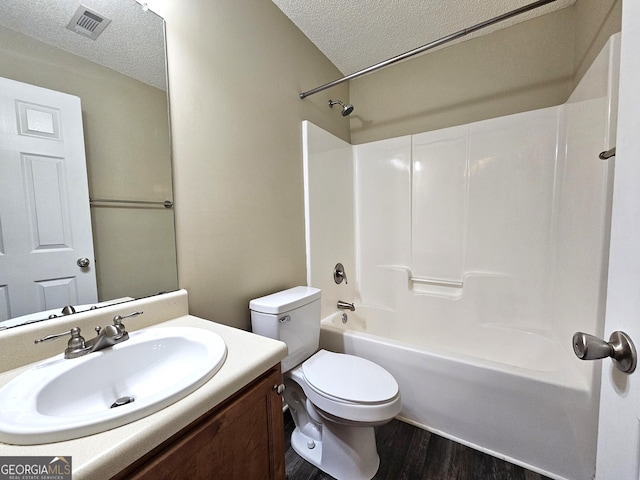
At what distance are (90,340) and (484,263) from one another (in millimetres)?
2185

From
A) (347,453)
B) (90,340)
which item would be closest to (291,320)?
(347,453)

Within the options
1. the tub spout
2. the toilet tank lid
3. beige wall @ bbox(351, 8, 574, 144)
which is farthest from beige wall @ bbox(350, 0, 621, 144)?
the toilet tank lid

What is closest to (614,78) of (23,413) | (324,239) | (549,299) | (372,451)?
(549,299)

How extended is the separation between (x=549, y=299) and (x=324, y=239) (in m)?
1.54

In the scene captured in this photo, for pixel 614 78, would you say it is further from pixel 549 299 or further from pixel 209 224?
pixel 209 224

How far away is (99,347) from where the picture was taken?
74 cm

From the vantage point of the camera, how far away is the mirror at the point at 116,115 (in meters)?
0.75

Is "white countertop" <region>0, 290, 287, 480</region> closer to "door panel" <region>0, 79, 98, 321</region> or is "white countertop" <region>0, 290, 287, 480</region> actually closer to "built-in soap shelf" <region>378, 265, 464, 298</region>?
"door panel" <region>0, 79, 98, 321</region>

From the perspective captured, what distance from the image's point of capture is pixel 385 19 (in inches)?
63.2

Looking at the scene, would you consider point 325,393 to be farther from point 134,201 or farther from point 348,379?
point 134,201

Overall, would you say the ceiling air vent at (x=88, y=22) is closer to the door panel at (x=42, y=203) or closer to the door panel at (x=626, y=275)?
the door panel at (x=42, y=203)

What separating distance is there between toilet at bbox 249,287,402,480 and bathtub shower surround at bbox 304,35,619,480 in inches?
13.3

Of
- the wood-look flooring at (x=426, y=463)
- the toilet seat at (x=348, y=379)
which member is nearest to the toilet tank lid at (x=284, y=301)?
the toilet seat at (x=348, y=379)

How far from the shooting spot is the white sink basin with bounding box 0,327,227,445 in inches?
17.8
